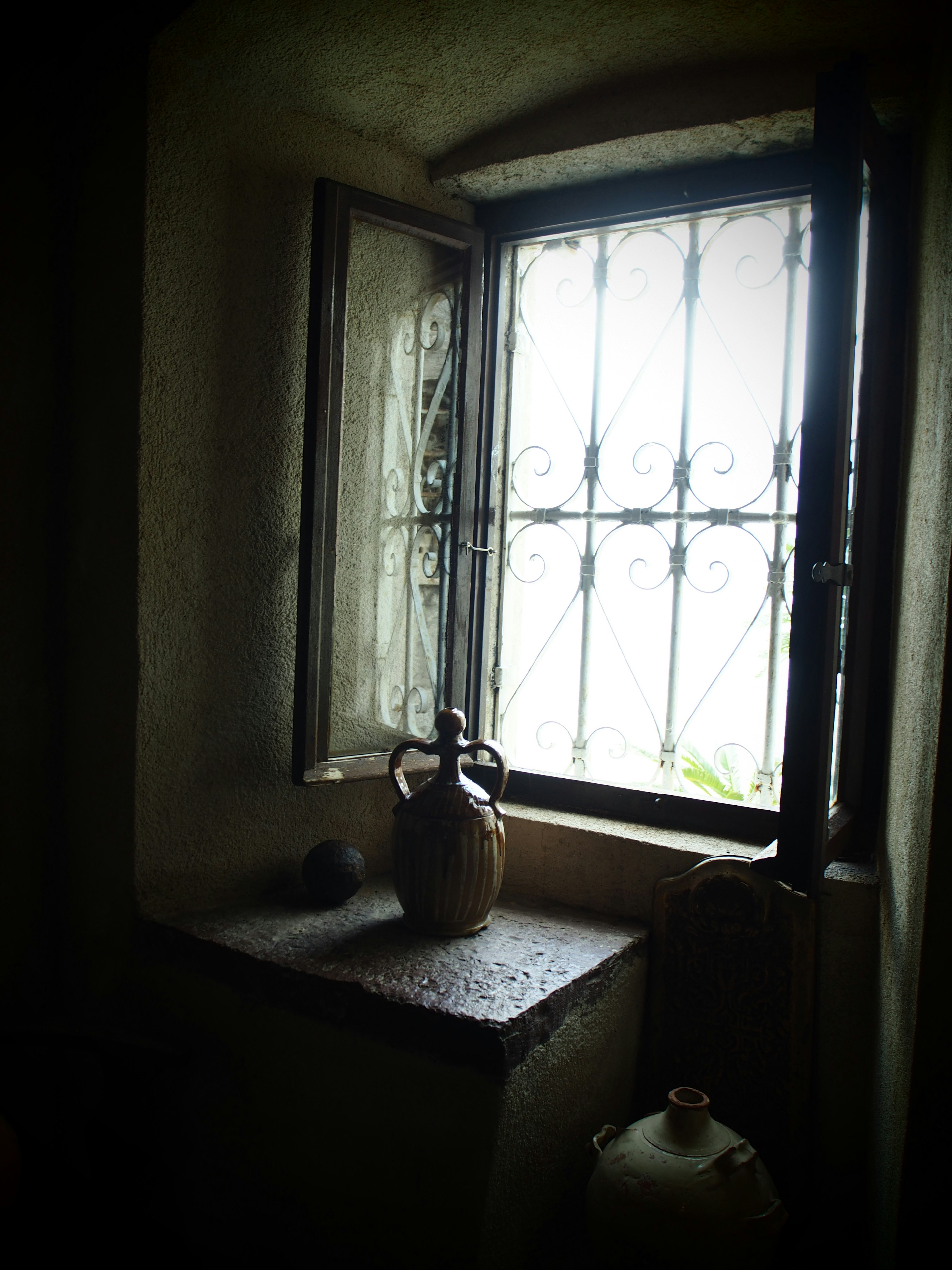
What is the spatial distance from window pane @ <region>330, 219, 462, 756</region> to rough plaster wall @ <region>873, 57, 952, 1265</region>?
1098 millimetres

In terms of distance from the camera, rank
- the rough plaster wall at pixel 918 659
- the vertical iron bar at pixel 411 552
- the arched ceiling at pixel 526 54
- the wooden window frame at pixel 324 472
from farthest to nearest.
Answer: the vertical iron bar at pixel 411 552, the wooden window frame at pixel 324 472, the arched ceiling at pixel 526 54, the rough plaster wall at pixel 918 659

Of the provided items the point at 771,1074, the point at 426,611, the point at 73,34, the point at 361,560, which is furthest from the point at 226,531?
the point at 771,1074

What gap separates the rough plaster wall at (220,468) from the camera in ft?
6.14

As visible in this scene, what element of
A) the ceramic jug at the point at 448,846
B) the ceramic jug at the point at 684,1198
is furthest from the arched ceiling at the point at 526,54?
the ceramic jug at the point at 684,1198

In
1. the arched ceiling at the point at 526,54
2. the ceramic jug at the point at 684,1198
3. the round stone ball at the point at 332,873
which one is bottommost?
the ceramic jug at the point at 684,1198

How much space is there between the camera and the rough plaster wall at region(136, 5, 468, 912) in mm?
1872

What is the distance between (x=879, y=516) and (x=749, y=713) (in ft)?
1.78

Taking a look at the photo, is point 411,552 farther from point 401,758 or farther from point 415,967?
point 415,967

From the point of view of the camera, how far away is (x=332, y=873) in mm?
Result: 2021

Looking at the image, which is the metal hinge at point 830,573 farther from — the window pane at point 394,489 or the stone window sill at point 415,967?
the window pane at point 394,489

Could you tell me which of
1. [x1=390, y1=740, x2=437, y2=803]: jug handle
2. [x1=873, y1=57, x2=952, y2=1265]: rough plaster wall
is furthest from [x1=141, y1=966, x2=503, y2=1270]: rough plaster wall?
[x1=873, y1=57, x2=952, y2=1265]: rough plaster wall

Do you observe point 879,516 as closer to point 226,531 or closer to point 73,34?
point 226,531

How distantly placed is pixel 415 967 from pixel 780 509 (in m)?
1.32

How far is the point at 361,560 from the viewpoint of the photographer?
228 cm
